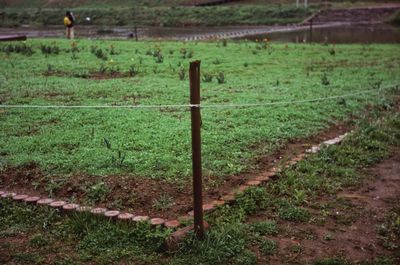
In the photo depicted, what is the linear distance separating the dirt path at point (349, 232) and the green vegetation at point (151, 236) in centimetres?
7

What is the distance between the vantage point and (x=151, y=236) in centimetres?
423

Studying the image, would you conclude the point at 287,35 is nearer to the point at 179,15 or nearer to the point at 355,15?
the point at 355,15

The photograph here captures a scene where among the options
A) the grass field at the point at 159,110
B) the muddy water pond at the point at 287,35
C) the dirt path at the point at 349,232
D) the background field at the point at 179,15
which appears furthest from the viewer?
the background field at the point at 179,15

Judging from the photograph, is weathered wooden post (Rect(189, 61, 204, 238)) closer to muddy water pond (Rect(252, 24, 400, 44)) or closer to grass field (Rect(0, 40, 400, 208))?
grass field (Rect(0, 40, 400, 208))

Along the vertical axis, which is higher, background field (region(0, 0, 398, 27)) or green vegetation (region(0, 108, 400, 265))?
background field (region(0, 0, 398, 27))

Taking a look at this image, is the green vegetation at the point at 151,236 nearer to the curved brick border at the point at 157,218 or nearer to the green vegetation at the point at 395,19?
the curved brick border at the point at 157,218

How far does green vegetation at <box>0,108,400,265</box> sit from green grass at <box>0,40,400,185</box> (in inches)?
28.0

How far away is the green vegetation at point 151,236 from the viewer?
404 cm

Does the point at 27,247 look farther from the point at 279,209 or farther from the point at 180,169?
the point at 279,209

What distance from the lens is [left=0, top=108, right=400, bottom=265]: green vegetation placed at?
4039mm

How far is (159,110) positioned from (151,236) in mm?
4116

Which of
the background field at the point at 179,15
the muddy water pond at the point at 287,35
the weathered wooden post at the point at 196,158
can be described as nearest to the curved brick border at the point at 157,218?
the weathered wooden post at the point at 196,158

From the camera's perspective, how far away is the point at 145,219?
4.48 metres

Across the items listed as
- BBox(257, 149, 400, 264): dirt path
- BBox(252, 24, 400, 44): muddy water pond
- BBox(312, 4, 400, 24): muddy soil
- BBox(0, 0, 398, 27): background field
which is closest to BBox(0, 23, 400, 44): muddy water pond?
BBox(252, 24, 400, 44): muddy water pond
